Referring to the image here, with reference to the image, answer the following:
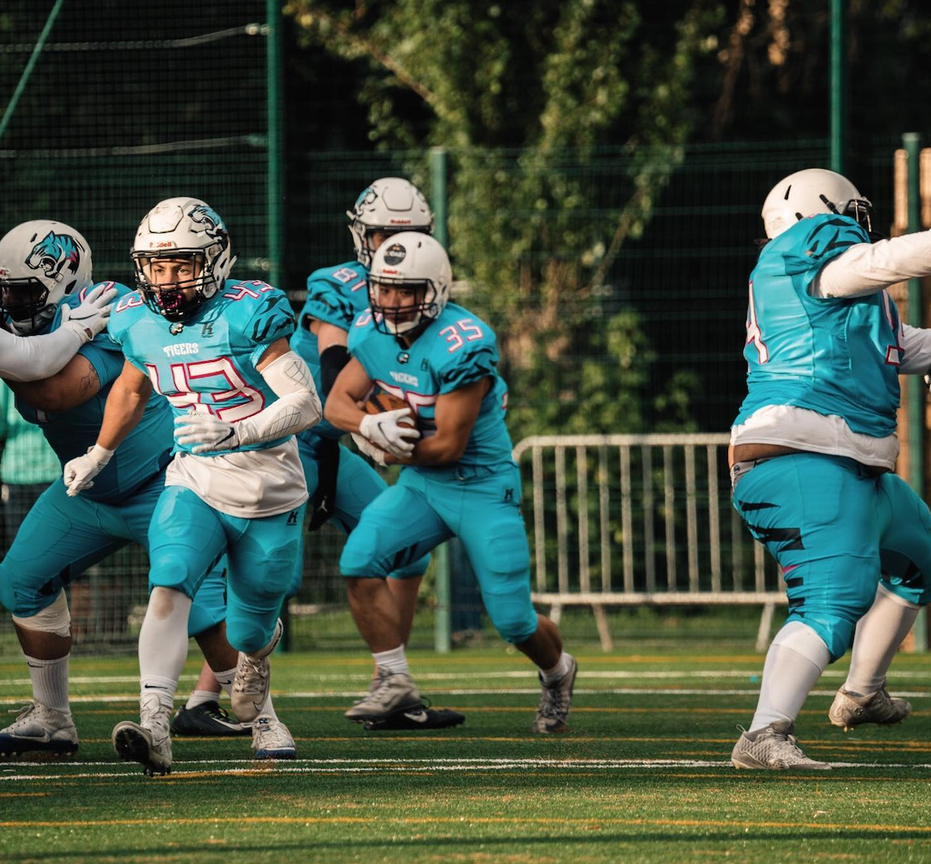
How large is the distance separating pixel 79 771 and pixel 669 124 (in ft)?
33.0

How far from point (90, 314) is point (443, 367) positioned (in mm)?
1353

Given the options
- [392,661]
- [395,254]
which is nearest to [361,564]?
[392,661]

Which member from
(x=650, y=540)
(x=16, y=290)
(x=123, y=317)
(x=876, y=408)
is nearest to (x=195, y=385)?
(x=123, y=317)

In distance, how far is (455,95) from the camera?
14.8 m

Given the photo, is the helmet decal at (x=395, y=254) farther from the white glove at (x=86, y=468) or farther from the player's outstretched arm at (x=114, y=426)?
the white glove at (x=86, y=468)

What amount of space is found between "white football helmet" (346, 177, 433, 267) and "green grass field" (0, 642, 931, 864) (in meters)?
2.03

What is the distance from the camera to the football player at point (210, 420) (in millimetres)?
5883

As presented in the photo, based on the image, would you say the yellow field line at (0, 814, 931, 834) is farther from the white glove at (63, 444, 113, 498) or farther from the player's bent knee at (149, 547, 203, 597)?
the white glove at (63, 444, 113, 498)

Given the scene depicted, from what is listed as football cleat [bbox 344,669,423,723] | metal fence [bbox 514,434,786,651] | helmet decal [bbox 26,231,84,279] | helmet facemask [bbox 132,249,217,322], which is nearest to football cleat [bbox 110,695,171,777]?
helmet facemask [bbox 132,249,217,322]

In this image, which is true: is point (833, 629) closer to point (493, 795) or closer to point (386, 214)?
point (493, 795)

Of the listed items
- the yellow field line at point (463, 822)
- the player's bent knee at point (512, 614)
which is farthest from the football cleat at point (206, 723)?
the yellow field line at point (463, 822)

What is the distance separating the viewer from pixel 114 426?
20.8 ft

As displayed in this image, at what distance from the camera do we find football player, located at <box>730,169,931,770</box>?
19.0 feet

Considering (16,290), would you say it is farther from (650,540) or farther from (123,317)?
(650,540)
